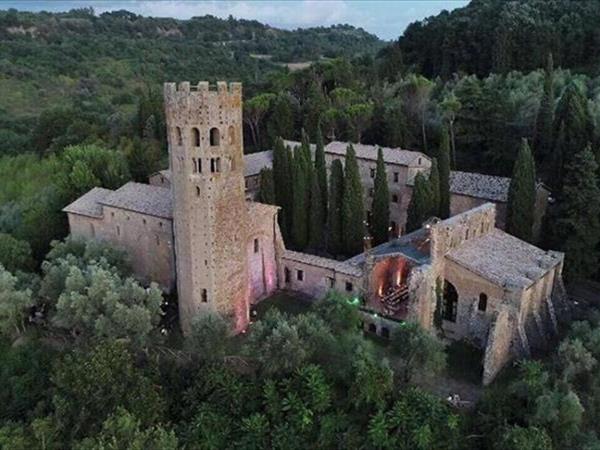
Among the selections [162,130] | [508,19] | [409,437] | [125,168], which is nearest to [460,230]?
[409,437]

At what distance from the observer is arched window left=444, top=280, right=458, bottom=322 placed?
2606 centimetres

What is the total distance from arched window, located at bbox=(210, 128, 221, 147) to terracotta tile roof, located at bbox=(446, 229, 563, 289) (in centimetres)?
1063

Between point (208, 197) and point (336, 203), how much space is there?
10023mm

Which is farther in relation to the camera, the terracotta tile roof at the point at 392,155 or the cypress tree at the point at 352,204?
the terracotta tile roof at the point at 392,155

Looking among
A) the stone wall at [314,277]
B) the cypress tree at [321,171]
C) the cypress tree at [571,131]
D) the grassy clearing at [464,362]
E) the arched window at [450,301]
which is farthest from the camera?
the cypress tree at [321,171]

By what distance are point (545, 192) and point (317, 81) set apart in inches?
1033

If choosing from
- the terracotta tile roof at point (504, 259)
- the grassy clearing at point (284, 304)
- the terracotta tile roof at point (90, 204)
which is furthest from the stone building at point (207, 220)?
the terracotta tile roof at point (504, 259)

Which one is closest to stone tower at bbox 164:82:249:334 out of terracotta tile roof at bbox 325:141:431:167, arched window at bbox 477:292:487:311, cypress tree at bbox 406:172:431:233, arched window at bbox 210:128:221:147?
arched window at bbox 210:128:221:147

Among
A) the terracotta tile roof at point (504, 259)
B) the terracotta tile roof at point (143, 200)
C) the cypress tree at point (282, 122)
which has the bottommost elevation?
the terracotta tile roof at point (504, 259)

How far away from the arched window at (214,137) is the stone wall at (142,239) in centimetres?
616

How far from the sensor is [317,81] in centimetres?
5422

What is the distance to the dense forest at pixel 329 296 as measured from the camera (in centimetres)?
2114

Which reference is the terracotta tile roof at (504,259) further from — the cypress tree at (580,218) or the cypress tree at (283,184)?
the cypress tree at (283,184)

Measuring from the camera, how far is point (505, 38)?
182 feet
